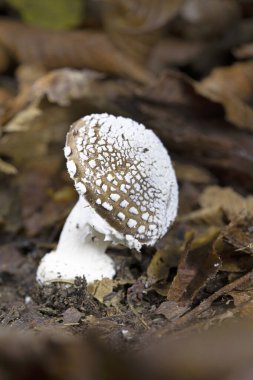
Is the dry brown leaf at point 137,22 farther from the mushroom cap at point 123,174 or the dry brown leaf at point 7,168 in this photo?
the mushroom cap at point 123,174

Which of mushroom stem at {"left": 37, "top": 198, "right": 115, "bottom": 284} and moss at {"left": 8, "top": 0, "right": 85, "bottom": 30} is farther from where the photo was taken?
moss at {"left": 8, "top": 0, "right": 85, "bottom": 30}

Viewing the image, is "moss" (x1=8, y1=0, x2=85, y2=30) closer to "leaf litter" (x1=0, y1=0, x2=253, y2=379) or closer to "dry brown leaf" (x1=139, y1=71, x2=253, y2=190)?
"leaf litter" (x1=0, y1=0, x2=253, y2=379)

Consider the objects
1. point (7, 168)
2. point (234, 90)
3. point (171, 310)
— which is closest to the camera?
point (171, 310)

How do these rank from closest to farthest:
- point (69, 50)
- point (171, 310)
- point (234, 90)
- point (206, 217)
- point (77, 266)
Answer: point (171, 310)
point (77, 266)
point (206, 217)
point (234, 90)
point (69, 50)

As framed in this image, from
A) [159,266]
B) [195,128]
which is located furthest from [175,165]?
[159,266]

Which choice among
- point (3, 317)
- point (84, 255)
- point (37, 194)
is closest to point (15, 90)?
point (37, 194)

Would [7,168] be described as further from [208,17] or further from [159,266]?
[208,17]

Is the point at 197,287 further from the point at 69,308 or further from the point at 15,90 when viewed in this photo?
the point at 15,90

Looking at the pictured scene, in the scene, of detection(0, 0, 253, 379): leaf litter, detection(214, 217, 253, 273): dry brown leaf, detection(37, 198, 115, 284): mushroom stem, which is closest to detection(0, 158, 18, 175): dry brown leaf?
detection(0, 0, 253, 379): leaf litter
